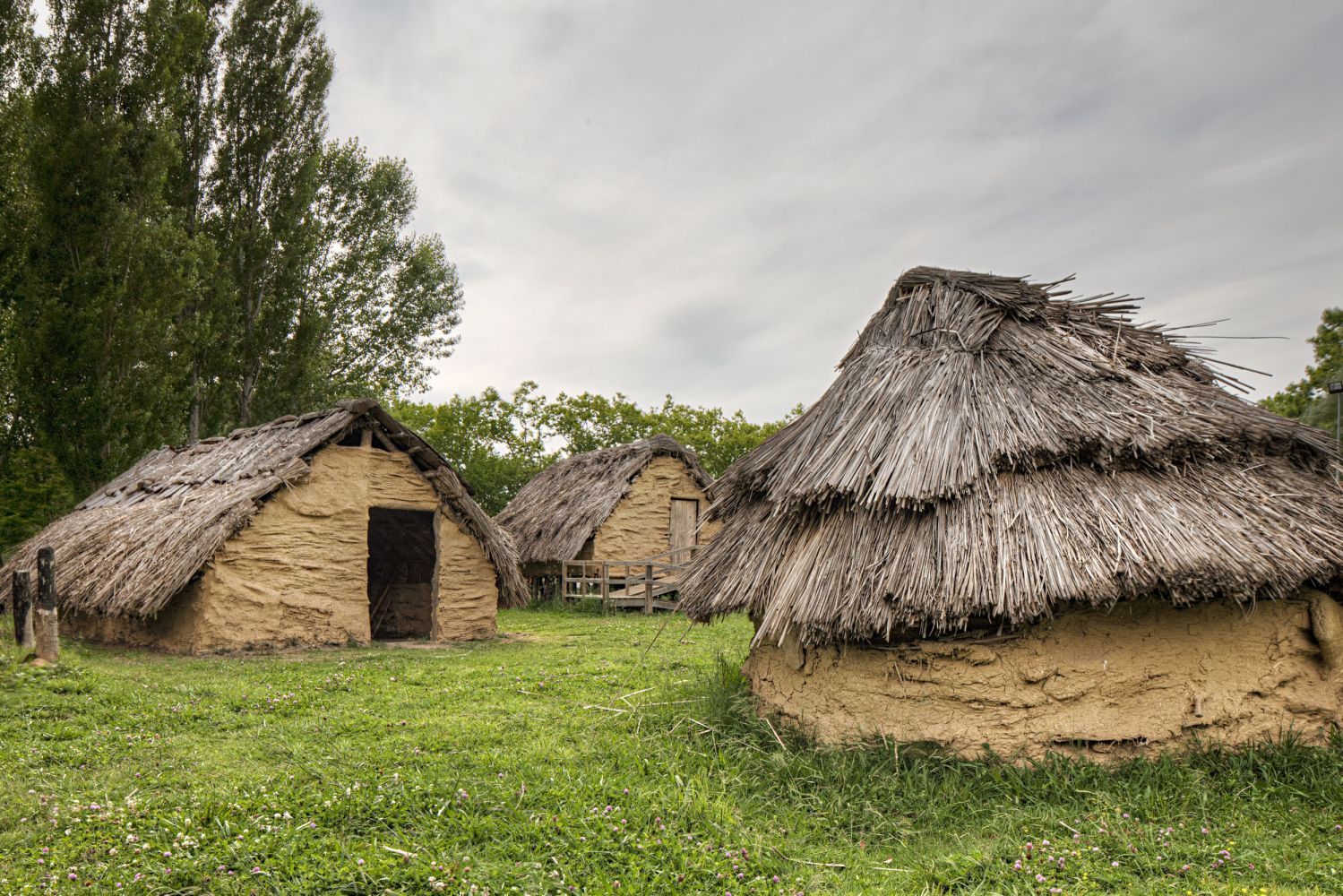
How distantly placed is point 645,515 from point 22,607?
13134 millimetres

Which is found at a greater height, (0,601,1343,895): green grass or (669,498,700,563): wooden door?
(669,498,700,563): wooden door

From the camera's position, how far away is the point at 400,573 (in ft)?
52.4

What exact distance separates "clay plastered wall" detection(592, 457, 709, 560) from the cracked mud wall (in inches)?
267

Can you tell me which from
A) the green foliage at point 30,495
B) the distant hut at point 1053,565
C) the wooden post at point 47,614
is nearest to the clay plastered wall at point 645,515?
the green foliage at point 30,495

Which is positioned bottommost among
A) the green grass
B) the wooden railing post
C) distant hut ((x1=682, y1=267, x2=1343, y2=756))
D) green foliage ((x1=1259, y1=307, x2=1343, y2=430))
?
the green grass

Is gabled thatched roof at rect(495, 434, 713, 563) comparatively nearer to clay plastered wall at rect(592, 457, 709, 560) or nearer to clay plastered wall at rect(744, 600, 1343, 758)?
clay plastered wall at rect(592, 457, 709, 560)

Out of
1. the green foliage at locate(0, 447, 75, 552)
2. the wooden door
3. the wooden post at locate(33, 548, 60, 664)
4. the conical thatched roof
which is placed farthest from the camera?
the wooden door

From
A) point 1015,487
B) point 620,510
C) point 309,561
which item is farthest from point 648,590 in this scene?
point 1015,487

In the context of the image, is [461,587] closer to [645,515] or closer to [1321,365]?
[645,515]

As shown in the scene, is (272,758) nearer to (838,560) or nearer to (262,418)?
(838,560)

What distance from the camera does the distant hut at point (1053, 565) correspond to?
545 cm

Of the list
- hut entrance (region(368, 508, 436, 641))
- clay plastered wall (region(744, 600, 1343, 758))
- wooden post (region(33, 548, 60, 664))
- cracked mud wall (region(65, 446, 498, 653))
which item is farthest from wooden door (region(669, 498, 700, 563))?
clay plastered wall (region(744, 600, 1343, 758))

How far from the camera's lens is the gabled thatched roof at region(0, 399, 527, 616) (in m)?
10.5

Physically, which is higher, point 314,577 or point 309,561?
point 309,561
